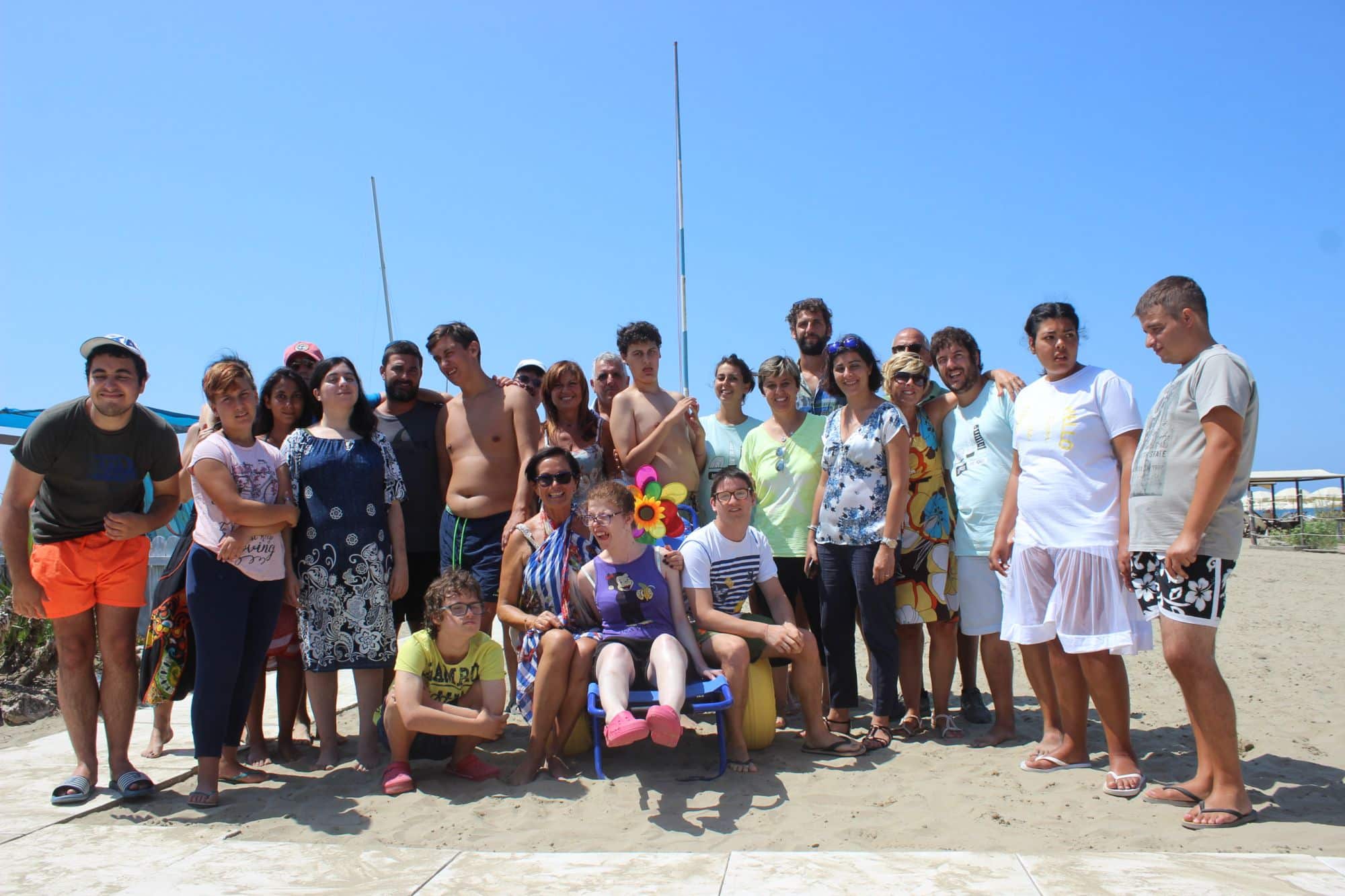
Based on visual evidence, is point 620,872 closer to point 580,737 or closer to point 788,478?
point 580,737

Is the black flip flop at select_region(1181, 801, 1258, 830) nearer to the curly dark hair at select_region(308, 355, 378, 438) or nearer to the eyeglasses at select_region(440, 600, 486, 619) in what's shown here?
the eyeglasses at select_region(440, 600, 486, 619)

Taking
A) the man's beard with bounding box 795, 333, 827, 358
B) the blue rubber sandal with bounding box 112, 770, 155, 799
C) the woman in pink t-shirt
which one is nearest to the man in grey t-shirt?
the man's beard with bounding box 795, 333, 827, 358

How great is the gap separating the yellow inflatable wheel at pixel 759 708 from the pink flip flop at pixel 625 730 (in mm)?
873

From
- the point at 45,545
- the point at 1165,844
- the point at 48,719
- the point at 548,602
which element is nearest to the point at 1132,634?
the point at 1165,844

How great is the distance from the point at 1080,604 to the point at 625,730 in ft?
6.49

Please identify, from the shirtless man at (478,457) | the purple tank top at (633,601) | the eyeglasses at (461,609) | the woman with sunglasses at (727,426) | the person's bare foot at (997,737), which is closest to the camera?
the eyeglasses at (461,609)

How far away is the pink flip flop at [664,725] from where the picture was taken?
3648 mm

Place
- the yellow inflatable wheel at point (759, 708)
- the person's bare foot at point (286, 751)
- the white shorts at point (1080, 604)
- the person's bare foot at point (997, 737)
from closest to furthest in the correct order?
the white shorts at point (1080, 604) < the yellow inflatable wheel at point (759, 708) < the person's bare foot at point (997, 737) < the person's bare foot at point (286, 751)

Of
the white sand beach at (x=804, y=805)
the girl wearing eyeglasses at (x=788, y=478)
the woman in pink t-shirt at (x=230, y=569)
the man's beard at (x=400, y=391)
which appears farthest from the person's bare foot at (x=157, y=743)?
→ the girl wearing eyeglasses at (x=788, y=478)

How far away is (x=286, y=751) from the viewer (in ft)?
15.7

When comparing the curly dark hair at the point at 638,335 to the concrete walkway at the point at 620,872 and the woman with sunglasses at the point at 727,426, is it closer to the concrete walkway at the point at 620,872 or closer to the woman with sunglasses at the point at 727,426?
the woman with sunglasses at the point at 727,426

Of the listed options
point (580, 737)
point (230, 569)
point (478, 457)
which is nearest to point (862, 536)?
point (580, 737)

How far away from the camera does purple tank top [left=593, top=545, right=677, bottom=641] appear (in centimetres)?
435

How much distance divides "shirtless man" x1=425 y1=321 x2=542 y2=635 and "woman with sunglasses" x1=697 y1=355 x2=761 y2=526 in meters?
1.05
